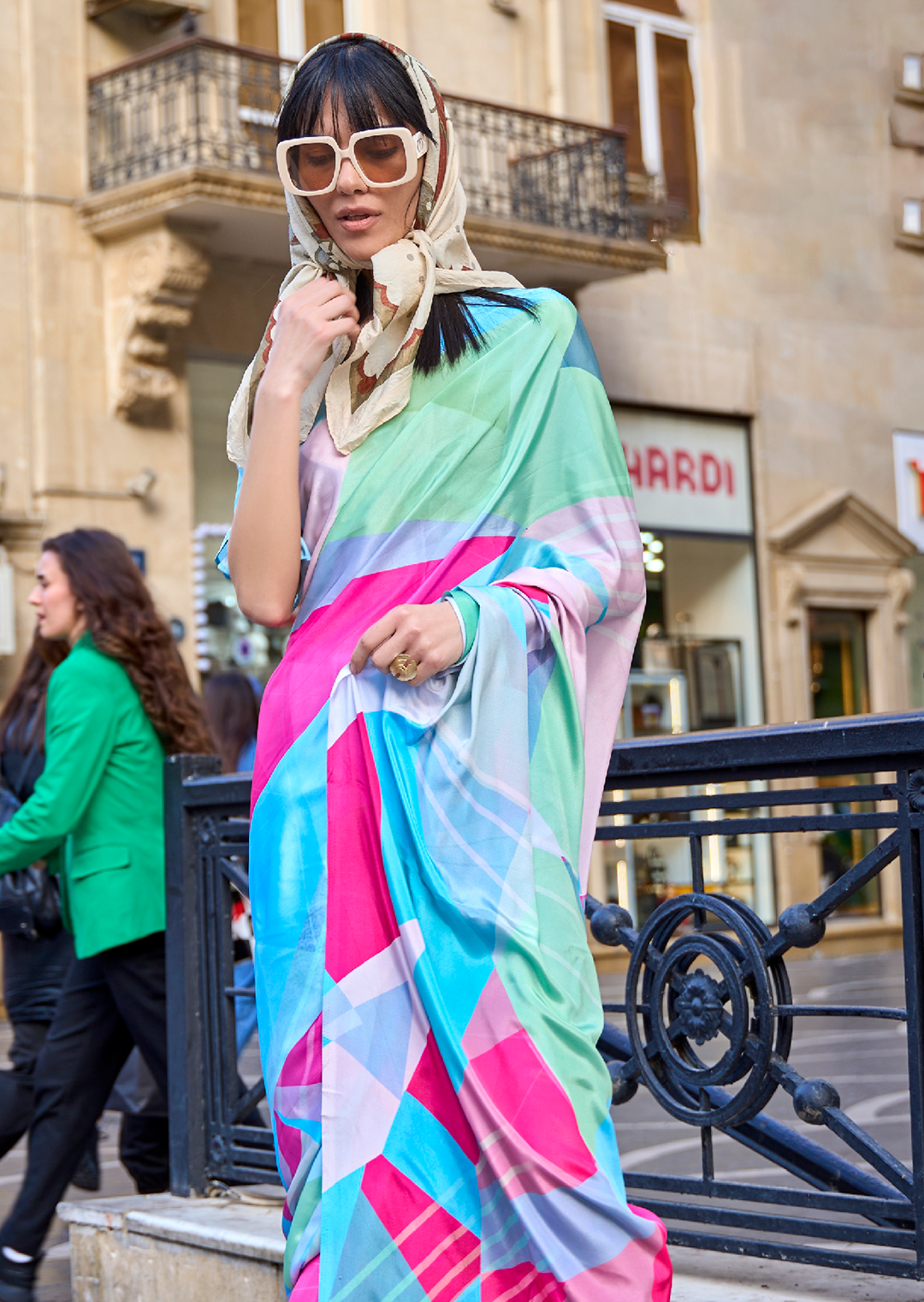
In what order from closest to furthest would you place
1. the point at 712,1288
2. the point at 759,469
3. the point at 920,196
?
1. the point at 712,1288
2. the point at 759,469
3. the point at 920,196

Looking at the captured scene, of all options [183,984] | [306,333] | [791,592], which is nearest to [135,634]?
[183,984]

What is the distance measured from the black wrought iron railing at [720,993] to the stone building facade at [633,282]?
8421mm

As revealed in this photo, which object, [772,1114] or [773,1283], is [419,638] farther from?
[772,1114]

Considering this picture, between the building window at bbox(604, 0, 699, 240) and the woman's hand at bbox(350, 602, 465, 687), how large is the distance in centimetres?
1523

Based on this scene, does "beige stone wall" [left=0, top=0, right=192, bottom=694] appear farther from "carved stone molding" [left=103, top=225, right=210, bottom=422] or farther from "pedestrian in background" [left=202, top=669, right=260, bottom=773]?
"pedestrian in background" [left=202, top=669, right=260, bottom=773]

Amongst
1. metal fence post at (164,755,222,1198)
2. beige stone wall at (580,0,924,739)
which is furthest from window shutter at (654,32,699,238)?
metal fence post at (164,755,222,1198)

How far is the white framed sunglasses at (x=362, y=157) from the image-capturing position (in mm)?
2227

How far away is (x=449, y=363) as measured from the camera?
226 cm

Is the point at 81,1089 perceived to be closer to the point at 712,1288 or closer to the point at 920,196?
the point at 712,1288

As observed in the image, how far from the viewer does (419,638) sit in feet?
6.70

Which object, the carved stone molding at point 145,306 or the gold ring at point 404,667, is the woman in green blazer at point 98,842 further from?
the carved stone molding at point 145,306

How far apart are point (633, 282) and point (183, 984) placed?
518 inches

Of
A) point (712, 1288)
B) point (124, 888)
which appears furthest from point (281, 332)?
point (124, 888)

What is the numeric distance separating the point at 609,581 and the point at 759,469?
15583 mm
